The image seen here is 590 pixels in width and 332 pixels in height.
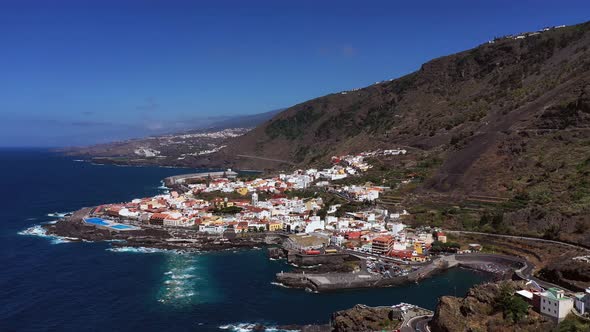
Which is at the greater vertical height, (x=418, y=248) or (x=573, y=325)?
(x=573, y=325)

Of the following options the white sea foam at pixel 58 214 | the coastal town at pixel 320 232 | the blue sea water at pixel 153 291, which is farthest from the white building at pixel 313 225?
the white sea foam at pixel 58 214

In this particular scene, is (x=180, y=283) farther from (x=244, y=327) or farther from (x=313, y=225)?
(x=313, y=225)

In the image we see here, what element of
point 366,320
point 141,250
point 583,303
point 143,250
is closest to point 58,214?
point 141,250

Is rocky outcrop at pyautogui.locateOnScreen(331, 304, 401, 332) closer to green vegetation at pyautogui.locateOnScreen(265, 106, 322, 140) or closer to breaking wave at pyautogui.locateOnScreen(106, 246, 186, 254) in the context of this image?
breaking wave at pyautogui.locateOnScreen(106, 246, 186, 254)

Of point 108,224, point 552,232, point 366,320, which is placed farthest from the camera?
point 108,224

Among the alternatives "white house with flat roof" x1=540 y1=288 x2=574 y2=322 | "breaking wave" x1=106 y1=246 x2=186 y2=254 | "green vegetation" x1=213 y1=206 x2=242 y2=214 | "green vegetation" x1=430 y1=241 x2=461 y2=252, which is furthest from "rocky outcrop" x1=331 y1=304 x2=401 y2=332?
"green vegetation" x1=213 y1=206 x2=242 y2=214

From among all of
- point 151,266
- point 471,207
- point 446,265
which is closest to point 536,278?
point 446,265

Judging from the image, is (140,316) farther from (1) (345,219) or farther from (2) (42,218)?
(2) (42,218)
